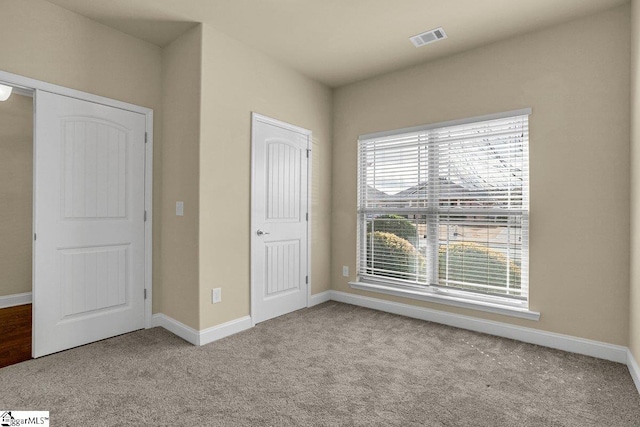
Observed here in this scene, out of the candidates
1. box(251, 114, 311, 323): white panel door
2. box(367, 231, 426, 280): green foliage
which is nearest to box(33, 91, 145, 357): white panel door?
box(251, 114, 311, 323): white panel door

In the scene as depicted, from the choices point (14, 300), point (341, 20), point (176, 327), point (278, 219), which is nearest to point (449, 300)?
point (278, 219)

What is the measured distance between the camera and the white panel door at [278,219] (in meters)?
3.38

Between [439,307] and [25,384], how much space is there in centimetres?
343

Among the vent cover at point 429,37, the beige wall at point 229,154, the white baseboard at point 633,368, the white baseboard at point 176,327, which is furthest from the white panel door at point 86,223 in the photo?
the white baseboard at point 633,368

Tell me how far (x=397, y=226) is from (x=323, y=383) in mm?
2096

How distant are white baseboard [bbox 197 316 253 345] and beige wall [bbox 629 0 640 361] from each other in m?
3.04

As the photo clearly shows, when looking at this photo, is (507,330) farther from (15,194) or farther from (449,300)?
(15,194)

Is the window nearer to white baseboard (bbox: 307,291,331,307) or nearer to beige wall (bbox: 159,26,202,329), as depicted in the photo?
white baseboard (bbox: 307,291,331,307)

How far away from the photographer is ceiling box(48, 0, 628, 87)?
8.49 ft

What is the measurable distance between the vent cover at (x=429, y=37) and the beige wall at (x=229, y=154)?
1.41 metres

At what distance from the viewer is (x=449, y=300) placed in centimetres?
333

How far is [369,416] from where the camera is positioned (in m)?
1.84

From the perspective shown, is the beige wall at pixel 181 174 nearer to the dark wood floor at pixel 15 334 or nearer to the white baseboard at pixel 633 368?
the dark wood floor at pixel 15 334

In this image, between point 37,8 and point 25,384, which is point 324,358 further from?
point 37,8
